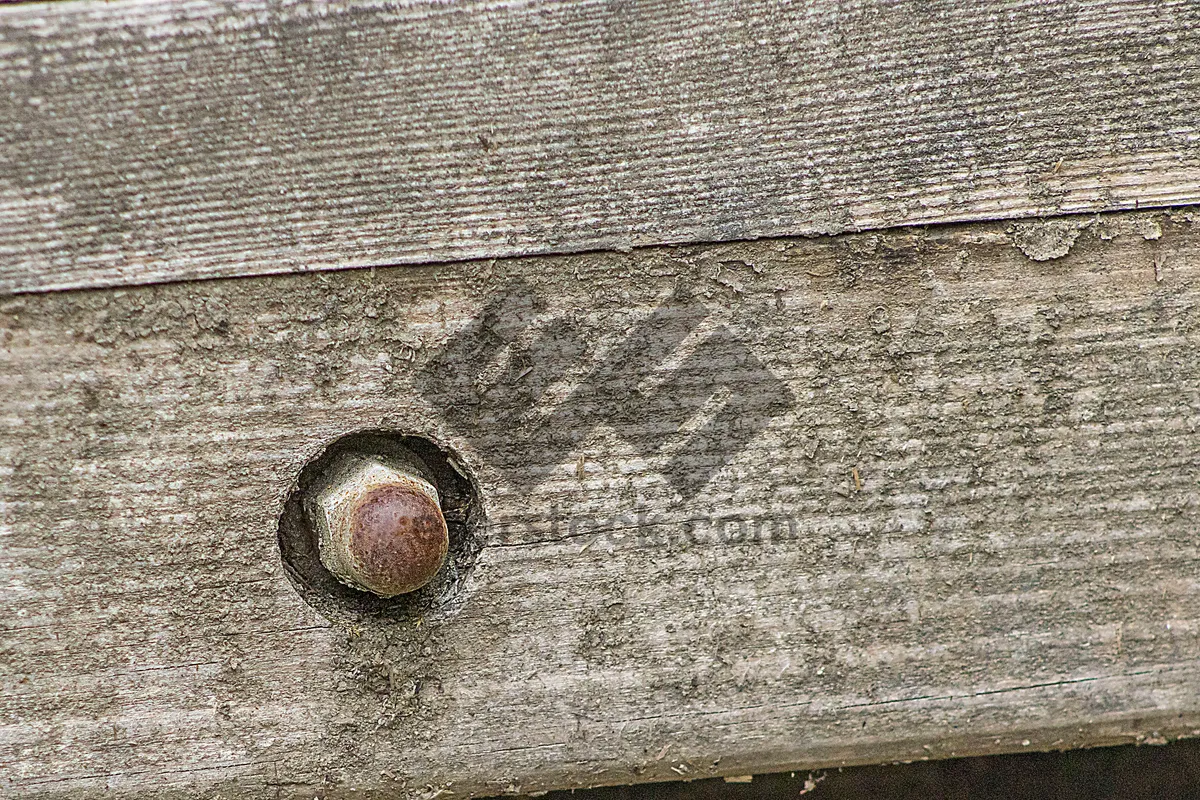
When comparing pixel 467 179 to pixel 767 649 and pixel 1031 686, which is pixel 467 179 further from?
pixel 1031 686

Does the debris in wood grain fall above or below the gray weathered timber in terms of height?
below

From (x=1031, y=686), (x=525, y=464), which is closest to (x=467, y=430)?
(x=525, y=464)

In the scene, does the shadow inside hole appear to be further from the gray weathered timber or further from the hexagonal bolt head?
the gray weathered timber

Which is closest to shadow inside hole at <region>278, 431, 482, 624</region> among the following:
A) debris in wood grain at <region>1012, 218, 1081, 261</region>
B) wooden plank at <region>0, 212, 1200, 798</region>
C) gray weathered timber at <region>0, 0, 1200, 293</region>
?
wooden plank at <region>0, 212, 1200, 798</region>

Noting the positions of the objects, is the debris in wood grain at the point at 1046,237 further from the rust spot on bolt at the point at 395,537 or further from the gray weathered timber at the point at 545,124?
the rust spot on bolt at the point at 395,537

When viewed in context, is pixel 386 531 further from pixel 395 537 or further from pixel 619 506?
pixel 619 506
